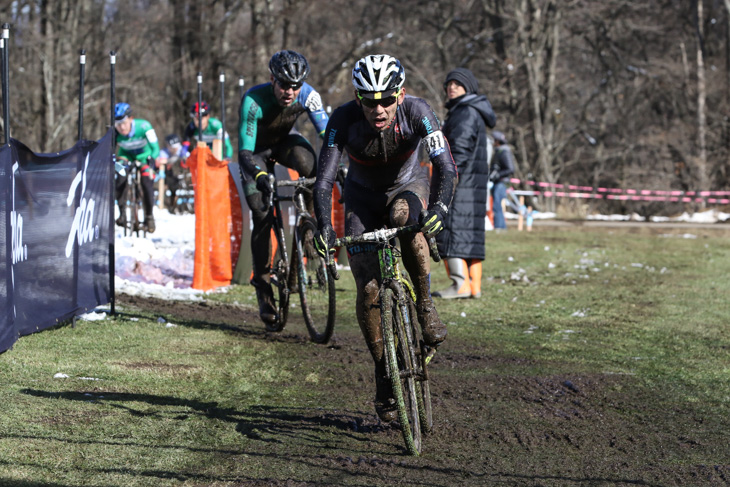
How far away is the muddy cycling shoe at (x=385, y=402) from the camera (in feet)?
18.1

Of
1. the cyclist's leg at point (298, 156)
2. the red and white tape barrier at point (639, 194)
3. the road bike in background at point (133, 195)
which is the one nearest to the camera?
the cyclist's leg at point (298, 156)

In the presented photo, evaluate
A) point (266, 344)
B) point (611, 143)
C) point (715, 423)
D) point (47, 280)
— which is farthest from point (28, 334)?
point (611, 143)

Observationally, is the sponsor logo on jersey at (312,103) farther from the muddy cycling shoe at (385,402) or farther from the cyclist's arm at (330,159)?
the muddy cycling shoe at (385,402)

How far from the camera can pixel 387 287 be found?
17.7 ft

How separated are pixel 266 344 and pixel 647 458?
410 cm

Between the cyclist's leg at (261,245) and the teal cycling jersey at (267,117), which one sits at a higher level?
the teal cycling jersey at (267,117)

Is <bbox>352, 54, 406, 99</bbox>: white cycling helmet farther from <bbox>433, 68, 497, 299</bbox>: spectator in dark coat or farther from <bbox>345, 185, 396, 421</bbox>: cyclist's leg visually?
<bbox>433, 68, 497, 299</bbox>: spectator in dark coat

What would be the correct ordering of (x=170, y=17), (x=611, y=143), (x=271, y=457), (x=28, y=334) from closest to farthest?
(x=271, y=457) → (x=28, y=334) → (x=170, y=17) → (x=611, y=143)

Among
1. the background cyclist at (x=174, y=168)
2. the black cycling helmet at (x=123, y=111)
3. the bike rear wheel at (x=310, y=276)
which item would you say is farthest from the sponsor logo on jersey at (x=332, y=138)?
the background cyclist at (x=174, y=168)

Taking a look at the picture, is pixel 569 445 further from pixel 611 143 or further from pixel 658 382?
pixel 611 143

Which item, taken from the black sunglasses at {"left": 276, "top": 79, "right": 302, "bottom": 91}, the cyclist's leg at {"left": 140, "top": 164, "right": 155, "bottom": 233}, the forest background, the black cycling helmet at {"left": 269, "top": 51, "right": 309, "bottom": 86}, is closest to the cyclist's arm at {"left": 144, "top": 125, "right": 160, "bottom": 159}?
the cyclist's leg at {"left": 140, "top": 164, "right": 155, "bottom": 233}

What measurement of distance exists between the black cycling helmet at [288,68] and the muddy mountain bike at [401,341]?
3.28 metres

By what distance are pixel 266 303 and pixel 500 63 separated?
2789 centimetres

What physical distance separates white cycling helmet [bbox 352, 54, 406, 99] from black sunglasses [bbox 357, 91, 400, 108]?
0.13ft
